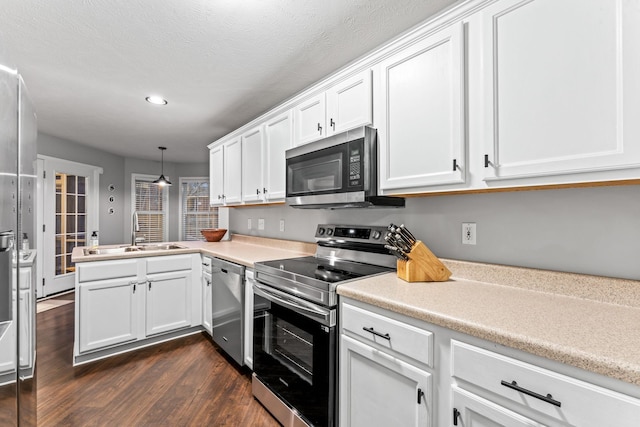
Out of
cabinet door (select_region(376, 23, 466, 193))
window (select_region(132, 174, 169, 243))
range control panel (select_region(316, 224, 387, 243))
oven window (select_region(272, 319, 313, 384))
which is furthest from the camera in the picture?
window (select_region(132, 174, 169, 243))

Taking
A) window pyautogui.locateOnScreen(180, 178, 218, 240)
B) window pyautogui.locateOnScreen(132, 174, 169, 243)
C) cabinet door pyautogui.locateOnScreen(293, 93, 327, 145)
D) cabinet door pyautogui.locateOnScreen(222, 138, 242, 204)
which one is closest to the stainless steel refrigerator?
cabinet door pyautogui.locateOnScreen(293, 93, 327, 145)

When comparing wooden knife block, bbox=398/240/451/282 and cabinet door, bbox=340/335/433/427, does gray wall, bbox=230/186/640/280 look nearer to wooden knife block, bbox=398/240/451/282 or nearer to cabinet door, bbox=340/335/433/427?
wooden knife block, bbox=398/240/451/282

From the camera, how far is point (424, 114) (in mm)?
1505

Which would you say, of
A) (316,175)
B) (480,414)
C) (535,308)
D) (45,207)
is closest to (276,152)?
(316,175)

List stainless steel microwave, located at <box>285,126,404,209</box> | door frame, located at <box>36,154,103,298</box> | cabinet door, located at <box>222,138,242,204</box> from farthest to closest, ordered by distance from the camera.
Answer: door frame, located at <box>36,154,103,298</box>
cabinet door, located at <box>222,138,242,204</box>
stainless steel microwave, located at <box>285,126,404,209</box>

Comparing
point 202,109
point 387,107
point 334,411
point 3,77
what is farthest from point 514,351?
point 202,109

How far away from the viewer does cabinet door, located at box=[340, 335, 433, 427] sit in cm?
113

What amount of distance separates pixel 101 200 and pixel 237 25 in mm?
4948

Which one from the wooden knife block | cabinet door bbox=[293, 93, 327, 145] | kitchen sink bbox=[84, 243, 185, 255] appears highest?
cabinet door bbox=[293, 93, 327, 145]

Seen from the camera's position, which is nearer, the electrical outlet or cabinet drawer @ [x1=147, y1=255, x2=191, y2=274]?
the electrical outlet

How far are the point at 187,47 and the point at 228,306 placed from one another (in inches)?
75.0

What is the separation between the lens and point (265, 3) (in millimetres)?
1521

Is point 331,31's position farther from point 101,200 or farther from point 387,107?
point 101,200

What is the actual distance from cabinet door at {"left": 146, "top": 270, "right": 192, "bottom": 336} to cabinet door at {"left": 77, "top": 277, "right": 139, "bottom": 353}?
0.11 metres
